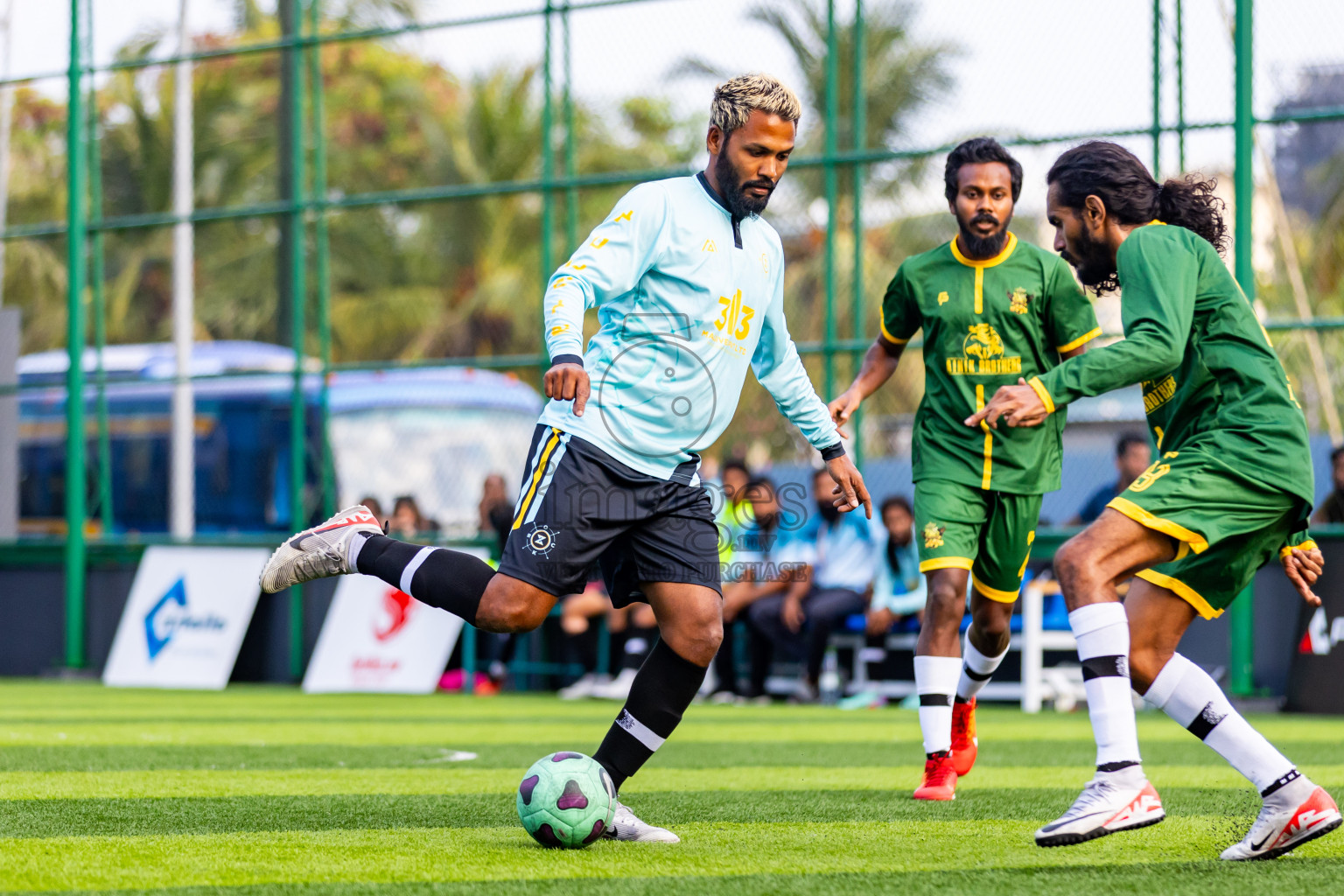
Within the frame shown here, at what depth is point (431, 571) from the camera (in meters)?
4.53

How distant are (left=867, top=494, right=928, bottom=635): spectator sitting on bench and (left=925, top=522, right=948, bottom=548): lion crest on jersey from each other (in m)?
5.14

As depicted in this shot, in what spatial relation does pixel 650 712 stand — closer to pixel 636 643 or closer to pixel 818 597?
pixel 818 597

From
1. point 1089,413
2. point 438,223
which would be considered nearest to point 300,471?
point 1089,413

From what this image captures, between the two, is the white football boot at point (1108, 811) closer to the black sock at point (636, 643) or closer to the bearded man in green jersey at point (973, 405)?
the bearded man in green jersey at point (973, 405)

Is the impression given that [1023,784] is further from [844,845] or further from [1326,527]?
[1326,527]

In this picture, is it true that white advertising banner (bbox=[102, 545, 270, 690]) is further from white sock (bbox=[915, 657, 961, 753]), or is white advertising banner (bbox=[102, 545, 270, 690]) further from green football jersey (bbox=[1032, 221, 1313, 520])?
green football jersey (bbox=[1032, 221, 1313, 520])

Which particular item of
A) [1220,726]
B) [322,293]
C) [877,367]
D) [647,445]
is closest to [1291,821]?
[1220,726]

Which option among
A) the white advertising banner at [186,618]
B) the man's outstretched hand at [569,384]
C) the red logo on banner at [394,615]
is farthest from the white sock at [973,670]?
the white advertising banner at [186,618]

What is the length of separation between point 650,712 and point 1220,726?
5.10 feet

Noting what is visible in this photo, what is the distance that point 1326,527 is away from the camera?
34.7ft

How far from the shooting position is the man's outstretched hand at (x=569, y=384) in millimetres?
4020

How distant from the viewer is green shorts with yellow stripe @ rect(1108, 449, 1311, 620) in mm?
4117

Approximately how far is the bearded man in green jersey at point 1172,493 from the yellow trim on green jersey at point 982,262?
Answer: 62.9 inches

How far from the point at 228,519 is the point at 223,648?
180 centimetres
